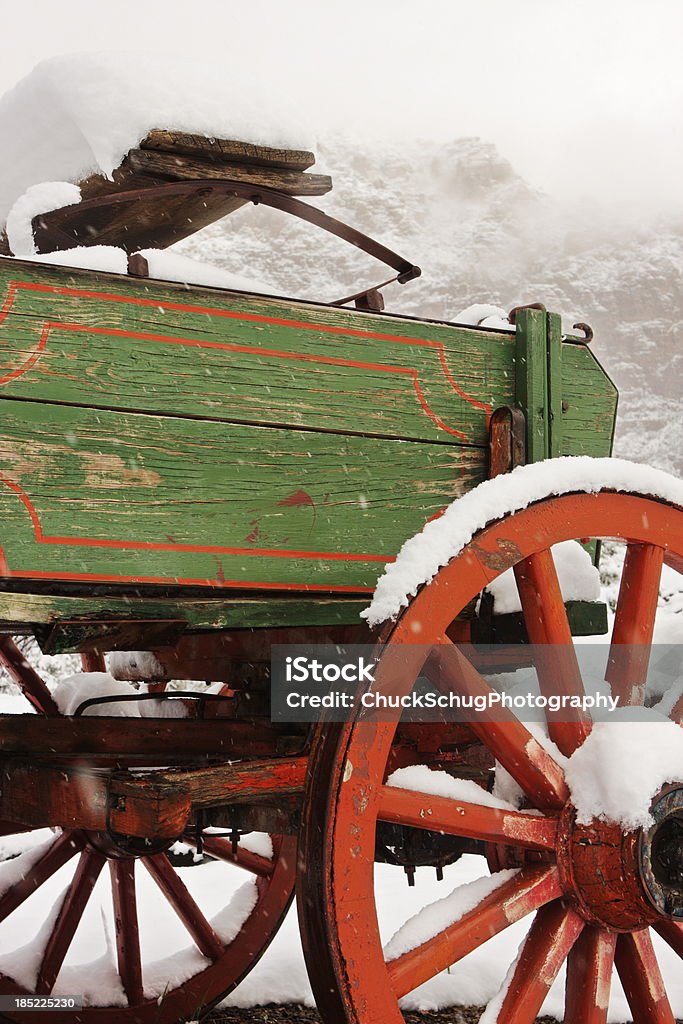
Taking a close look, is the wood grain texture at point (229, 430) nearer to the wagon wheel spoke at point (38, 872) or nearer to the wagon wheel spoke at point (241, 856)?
the wagon wheel spoke at point (241, 856)

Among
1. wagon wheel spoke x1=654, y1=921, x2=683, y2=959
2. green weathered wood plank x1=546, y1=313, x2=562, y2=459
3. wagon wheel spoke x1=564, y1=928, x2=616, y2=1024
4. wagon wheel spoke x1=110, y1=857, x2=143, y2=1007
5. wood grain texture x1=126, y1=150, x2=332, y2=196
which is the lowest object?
wagon wheel spoke x1=564, y1=928, x2=616, y2=1024

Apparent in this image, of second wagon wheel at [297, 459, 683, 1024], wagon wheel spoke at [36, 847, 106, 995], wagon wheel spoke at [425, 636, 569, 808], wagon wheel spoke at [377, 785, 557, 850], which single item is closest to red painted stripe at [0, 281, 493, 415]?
second wagon wheel at [297, 459, 683, 1024]

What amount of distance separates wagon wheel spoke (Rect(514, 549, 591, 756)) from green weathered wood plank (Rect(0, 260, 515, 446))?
277 mm

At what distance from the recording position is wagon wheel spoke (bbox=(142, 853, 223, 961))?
277cm

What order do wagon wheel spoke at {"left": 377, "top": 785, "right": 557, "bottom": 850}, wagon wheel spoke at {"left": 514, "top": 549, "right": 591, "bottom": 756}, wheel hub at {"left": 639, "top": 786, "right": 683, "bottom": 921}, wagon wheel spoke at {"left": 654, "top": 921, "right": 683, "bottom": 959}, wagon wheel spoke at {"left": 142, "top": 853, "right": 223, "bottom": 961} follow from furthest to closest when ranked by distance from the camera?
1. wagon wheel spoke at {"left": 142, "top": 853, "right": 223, "bottom": 961}
2. wagon wheel spoke at {"left": 654, "top": 921, "right": 683, "bottom": 959}
3. wagon wheel spoke at {"left": 514, "top": 549, "right": 591, "bottom": 756}
4. wheel hub at {"left": 639, "top": 786, "right": 683, "bottom": 921}
5. wagon wheel spoke at {"left": 377, "top": 785, "right": 557, "bottom": 850}

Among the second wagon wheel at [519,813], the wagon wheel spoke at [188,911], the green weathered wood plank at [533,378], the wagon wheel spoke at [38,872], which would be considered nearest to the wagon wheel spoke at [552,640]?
the second wagon wheel at [519,813]

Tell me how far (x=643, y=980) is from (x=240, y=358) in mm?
1310

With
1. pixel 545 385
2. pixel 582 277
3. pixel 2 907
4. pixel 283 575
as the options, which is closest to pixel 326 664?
pixel 283 575

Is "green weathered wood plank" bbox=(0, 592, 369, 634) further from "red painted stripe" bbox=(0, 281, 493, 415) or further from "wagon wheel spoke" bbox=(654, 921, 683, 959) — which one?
"wagon wheel spoke" bbox=(654, 921, 683, 959)

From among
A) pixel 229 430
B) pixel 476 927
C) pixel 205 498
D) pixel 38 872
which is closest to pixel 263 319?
pixel 229 430

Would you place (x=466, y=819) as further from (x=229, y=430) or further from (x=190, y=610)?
(x=229, y=430)

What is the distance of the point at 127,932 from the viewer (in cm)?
272

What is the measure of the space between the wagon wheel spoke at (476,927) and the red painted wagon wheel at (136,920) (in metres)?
1.13

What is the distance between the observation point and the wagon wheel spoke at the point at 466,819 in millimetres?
1597
